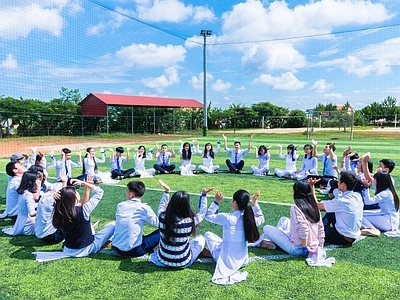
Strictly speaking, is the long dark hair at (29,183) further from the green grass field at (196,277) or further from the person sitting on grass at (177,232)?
the person sitting on grass at (177,232)

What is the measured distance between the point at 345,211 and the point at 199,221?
191 centimetres

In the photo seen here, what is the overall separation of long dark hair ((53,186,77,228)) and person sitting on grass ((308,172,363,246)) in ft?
9.69

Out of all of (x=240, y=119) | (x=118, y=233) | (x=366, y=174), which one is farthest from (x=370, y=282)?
(x=240, y=119)

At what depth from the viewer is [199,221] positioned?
421 centimetres

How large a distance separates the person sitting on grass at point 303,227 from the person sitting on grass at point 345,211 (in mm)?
249

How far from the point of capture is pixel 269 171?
1144 cm

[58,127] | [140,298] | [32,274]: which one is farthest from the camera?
[58,127]

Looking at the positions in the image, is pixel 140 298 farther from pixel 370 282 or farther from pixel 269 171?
pixel 269 171

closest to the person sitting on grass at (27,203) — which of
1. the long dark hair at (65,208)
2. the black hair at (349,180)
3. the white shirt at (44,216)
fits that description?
the white shirt at (44,216)

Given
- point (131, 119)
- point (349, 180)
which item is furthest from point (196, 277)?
point (131, 119)

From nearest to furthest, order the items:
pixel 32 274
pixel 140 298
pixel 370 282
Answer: pixel 140 298, pixel 370 282, pixel 32 274

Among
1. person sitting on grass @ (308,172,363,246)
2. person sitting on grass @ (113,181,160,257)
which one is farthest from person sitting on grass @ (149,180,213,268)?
person sitting on grass @ (308,172,363,246)

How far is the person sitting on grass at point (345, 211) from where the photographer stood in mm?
4477

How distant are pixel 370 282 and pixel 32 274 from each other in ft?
12.3
